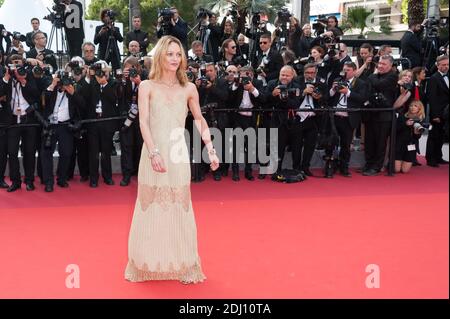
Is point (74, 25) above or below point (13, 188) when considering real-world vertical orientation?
above

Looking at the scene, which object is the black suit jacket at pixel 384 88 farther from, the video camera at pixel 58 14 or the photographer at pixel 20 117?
the video camera at pixel 58 14

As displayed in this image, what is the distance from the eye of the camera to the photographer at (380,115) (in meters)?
6.77

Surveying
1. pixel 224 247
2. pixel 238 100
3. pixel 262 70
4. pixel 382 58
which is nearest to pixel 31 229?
pixel 224 247

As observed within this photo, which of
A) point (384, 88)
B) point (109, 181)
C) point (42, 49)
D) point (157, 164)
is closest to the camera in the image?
point (157, 164)

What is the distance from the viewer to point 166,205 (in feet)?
10.5

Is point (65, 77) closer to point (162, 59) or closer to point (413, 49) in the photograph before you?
point (162, 59)

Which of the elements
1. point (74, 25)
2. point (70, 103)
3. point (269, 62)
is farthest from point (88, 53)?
point (269, 62)

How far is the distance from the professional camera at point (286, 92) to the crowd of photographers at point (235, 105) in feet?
0.04

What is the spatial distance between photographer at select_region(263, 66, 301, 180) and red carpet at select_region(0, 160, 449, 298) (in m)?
0.58

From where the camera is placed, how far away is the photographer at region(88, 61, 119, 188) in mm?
6125

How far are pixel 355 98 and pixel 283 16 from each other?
6.27 ft

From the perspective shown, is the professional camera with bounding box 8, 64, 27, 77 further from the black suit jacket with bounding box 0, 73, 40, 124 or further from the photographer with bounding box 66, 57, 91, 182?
the photographer with bounding box 66, 57, 91, 182

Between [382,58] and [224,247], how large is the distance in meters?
3.82
